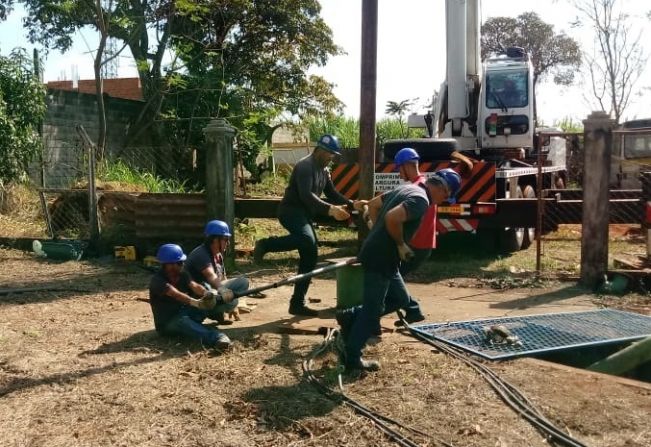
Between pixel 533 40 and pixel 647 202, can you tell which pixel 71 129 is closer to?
pixel 647 202

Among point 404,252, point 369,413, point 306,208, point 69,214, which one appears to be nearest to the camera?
point 369,413

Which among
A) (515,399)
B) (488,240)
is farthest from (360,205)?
(488,240)

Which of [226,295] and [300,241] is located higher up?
[300,241]

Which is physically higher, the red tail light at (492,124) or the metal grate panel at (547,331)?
the red tail light at (492,124)

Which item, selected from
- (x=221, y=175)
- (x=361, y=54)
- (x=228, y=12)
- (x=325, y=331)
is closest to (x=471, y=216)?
(x=361, y=54)

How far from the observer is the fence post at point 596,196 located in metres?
8.08

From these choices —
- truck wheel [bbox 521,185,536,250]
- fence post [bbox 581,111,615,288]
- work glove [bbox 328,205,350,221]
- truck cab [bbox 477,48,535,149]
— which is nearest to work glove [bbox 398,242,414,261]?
work glove [bbox 328,205,350,221]

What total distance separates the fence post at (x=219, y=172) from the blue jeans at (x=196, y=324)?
11.9 feet

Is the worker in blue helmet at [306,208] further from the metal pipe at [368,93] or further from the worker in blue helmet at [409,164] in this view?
the metal pipe at [368,93]

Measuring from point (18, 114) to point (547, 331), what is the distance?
1166 cm

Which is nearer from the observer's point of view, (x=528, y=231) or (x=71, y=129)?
(x=528, y=231)

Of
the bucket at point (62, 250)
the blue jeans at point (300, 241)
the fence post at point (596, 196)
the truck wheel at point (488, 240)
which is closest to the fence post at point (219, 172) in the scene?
the bucket at point (62, 250)

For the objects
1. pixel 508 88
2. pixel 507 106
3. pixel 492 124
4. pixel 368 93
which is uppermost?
pixel 508 88

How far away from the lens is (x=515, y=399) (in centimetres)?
429
